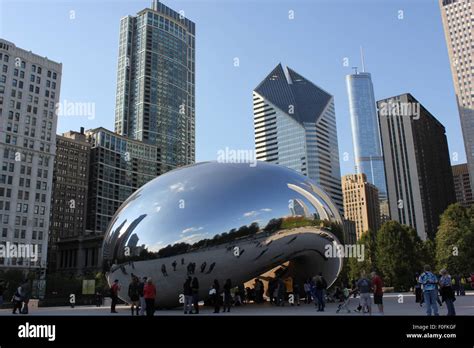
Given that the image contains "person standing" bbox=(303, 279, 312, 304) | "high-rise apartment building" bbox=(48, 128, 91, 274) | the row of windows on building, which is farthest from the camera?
"high-rise apartment building" bbox=(48, 128, 91, 274)

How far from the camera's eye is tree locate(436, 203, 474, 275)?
4675 cm

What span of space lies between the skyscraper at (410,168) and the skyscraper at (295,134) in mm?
37489

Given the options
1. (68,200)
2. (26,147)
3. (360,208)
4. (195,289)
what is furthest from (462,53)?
(195,289)

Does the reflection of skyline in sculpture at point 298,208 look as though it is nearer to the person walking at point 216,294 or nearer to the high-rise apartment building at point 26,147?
the person walking at point 216,294

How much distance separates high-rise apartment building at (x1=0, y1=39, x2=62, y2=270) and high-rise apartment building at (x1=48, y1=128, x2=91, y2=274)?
1049 inches

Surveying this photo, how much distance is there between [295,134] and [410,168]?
5310cm

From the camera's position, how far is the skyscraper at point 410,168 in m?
140

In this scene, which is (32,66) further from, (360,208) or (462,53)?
(360,208)

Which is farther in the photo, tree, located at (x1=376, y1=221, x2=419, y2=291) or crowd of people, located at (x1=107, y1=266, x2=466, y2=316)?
tree, located at (x1=376, y1=221, x2=419, y2=291)

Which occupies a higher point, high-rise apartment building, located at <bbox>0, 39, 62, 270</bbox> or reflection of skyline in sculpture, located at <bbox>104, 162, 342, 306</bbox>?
high-rise apartment building, located at <bbox>0, 39, 62, 270</bbox>

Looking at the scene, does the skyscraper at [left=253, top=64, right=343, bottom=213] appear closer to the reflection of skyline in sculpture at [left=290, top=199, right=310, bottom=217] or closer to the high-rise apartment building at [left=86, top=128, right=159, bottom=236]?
the high-rise apartment building at [left=86, top=128, right=159, bottom=236]

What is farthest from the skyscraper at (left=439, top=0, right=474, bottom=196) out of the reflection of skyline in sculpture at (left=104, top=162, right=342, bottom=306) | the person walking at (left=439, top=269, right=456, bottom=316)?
the person walking at (left=439, top=269, right=456, bottom=316)

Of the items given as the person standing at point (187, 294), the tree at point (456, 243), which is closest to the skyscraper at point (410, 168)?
the tree at point (456, 243)

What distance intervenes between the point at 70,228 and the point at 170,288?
5205 inches
